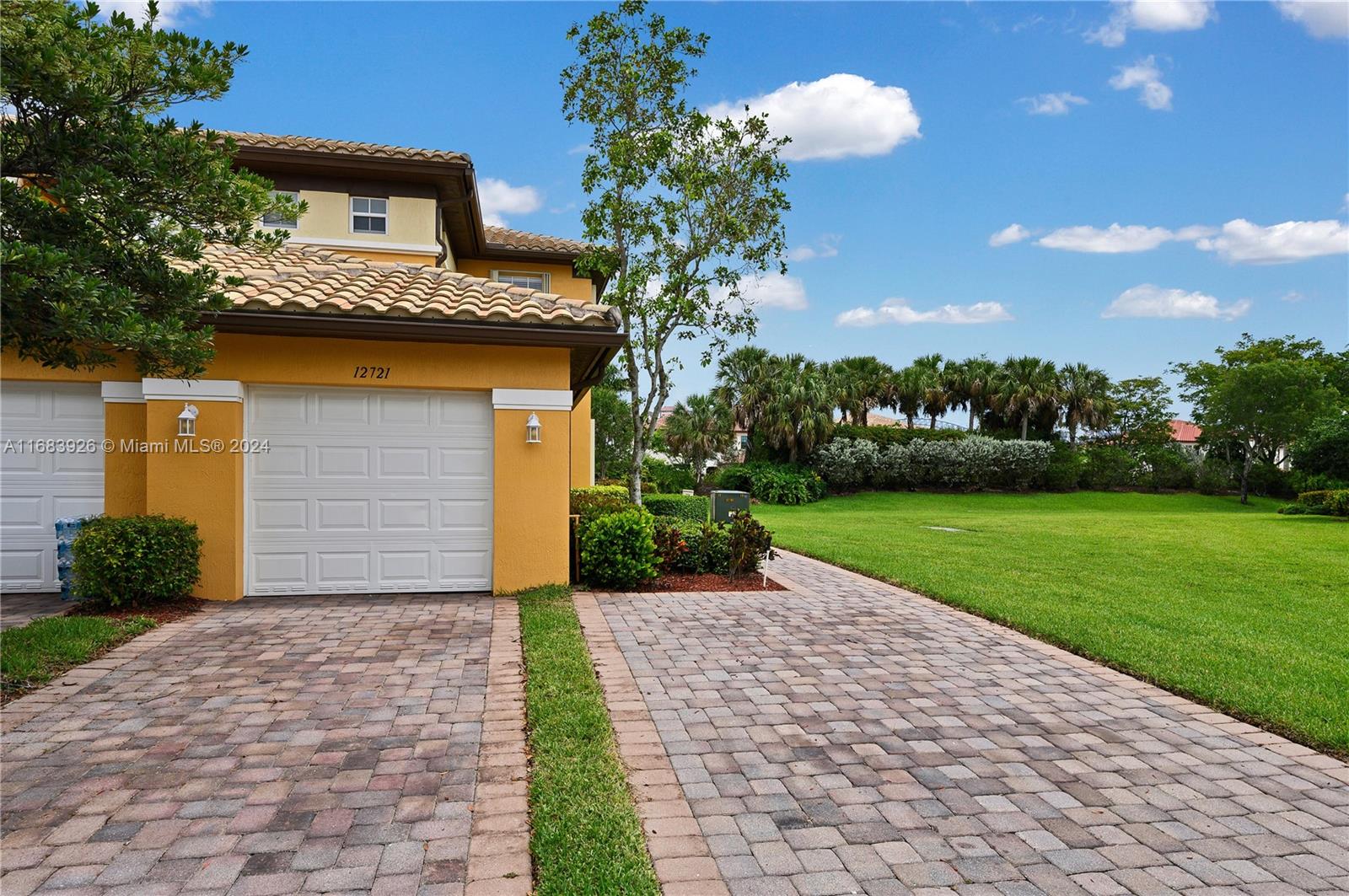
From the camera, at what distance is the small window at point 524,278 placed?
2198 centimetres

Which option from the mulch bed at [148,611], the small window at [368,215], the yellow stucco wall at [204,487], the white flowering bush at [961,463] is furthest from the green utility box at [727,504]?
the white flowering bush at [961,463]

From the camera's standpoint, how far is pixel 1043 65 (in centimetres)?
1500

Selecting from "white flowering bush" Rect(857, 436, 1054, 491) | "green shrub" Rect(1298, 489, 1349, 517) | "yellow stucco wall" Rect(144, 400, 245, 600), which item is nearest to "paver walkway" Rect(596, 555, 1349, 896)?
"yellow stucco wall" Rect(144, 400, 245, 600)

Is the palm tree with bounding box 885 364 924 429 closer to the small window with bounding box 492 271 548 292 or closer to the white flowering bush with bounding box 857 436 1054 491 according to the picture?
the white flowering bush with bounding box 857 436 1054 491

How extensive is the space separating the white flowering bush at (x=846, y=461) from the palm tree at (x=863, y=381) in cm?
450

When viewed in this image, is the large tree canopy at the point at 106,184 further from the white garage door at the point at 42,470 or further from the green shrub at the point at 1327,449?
the green shrub at the point at 1327,449

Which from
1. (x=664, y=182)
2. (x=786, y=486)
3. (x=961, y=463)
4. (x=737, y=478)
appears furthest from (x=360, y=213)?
(x=961, y=463)

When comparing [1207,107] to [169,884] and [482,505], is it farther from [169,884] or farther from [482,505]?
[169,884]

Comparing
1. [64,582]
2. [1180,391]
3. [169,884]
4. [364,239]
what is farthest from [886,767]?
[1180,391]

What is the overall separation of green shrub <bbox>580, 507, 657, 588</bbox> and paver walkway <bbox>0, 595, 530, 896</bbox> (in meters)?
2.99

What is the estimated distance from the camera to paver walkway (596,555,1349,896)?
324 centimetres

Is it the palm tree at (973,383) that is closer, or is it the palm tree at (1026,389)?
the palm tree at (1026,389)

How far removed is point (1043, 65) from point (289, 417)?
50.5 ft

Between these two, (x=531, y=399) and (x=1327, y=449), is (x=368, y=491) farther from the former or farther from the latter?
(x=1327, y=449)
